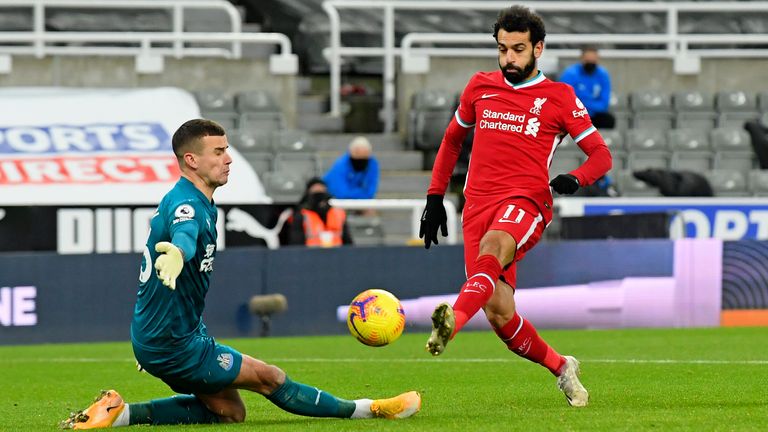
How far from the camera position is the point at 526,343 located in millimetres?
8125

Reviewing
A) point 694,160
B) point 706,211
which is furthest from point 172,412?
point 694,160

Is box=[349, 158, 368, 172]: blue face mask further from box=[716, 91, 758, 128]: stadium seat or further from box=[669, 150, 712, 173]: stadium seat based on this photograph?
box=[716, 91, 758, 128]: stadium seat

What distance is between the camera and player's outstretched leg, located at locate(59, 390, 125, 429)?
6977 millimetres

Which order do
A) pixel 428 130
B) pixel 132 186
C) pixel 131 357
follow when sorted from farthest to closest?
pixel 428 130 < pixel 132 186 < pixel 131 357

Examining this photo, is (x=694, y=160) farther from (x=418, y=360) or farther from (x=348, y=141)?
(x=418, y=360)

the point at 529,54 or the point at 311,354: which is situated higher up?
the point at 529,54

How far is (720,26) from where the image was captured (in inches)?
953

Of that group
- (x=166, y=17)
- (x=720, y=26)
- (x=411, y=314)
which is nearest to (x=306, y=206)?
(x=411, y=314)

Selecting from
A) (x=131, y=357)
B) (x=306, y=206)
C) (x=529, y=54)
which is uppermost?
(x=529, y=54)

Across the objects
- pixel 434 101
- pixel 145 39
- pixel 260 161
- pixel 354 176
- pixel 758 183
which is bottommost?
pixel 758 183

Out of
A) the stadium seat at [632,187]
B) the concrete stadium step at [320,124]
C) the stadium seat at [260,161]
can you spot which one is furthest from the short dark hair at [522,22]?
the concrete stadium step at [320,124]

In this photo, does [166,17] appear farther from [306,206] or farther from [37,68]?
[306,206]

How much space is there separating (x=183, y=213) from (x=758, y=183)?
14434mm

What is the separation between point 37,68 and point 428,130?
5.39m
